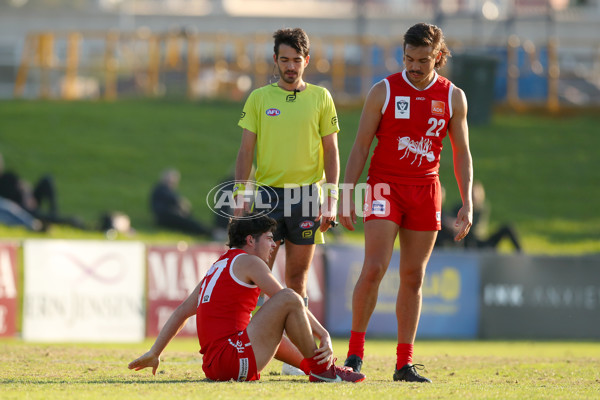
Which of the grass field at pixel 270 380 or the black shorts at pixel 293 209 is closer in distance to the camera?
the grass field at pixel 270 380

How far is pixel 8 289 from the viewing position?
14.3m

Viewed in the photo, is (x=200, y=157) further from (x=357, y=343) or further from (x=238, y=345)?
(x=238, y=345)

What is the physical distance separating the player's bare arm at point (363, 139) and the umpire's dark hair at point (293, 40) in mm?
669

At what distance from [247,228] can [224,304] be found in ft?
1.86

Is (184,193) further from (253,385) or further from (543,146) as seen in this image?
(253,385)

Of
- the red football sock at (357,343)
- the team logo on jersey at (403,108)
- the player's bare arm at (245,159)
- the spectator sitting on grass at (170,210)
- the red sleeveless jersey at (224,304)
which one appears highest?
the team logo on jersey at (403,108)

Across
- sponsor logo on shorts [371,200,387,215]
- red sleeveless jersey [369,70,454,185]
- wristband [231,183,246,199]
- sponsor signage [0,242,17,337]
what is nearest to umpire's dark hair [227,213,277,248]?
wristband [231,183,246,199]

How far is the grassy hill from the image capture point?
24.0 metres

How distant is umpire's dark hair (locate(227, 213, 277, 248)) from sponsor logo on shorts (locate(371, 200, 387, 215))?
2.57 feet

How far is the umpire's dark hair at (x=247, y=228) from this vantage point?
23.6 feet

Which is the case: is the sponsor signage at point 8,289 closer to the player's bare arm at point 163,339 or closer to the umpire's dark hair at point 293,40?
the player's bare arm at point 163,339

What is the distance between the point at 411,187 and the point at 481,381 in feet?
5.25

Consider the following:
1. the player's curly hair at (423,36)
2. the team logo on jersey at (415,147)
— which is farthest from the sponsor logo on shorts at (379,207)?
the player's curly hair at (423,36)

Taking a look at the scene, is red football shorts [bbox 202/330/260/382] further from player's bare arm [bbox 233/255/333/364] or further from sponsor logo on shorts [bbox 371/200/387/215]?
sponsor logo on shorts [bbox 371/200/387/215]
